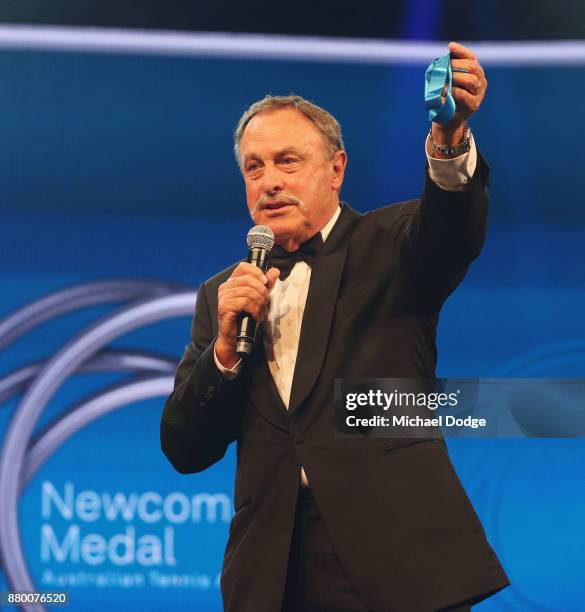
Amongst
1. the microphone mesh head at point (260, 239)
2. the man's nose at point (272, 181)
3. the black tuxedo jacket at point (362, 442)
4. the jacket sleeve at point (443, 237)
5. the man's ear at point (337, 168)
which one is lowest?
the black tuxedo jacket at point (362, 442)

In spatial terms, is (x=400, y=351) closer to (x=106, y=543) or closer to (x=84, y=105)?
(x=106, y=543)

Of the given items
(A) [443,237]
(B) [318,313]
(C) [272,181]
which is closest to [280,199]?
(C) [272,181]

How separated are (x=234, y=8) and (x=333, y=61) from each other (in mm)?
398

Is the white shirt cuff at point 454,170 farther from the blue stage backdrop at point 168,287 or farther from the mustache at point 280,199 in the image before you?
the blue stage backdrop at point 168,287

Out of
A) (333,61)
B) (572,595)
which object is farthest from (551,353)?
(333,61)

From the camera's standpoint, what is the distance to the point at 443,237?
1.48 meters

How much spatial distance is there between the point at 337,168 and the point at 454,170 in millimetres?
497

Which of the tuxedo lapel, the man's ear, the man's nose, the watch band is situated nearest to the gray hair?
the man's ear

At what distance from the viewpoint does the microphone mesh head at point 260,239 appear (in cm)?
163

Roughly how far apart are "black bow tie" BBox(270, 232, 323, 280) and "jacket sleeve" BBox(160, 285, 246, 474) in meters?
0.22

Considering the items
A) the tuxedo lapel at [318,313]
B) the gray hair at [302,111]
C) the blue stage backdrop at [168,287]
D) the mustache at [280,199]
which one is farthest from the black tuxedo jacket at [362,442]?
the blue stage backdrop at [168,287]

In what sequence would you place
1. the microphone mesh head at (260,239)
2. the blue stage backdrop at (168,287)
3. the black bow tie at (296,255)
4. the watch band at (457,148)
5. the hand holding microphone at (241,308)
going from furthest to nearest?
the blue stage backdrop at (168,287) → the black bow tie at (296,255) → the microphone mesh head at (260,239) → the hand holding microphone at (241,308) → the watch band at (457,148)

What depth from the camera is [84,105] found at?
3.18 m

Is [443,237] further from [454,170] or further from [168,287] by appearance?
[168,287]
